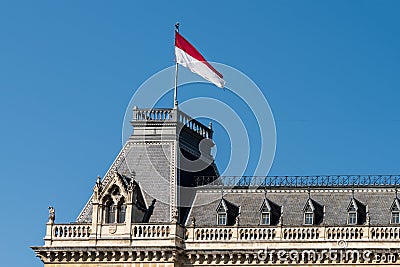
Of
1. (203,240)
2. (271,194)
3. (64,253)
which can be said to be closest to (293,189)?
(271,194)

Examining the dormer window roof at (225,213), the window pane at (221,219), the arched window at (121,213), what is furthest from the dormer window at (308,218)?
the arched window at (121,213)


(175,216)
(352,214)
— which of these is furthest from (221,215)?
(352,214)

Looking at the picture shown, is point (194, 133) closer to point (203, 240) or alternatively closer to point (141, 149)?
point (141, 149)

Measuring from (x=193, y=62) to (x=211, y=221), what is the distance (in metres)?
13.2

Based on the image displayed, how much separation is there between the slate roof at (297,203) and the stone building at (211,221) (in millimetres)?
69

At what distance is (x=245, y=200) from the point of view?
303ft

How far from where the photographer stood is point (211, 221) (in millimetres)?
91375

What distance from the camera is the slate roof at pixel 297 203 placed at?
294ft

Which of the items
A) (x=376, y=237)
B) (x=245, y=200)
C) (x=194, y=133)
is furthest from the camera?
(x=194, y=133)

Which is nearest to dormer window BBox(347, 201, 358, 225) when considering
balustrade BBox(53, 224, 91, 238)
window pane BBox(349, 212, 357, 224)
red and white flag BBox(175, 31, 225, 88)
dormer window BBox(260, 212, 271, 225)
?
window pane BBox(349, 212, 357, 224)

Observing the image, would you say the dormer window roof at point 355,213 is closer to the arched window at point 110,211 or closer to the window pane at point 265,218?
the window pane at point 265,218

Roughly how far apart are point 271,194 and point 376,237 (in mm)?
9148

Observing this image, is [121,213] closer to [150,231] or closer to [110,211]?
[110,211]

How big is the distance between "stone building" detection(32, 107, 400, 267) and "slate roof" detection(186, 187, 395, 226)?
69mm
